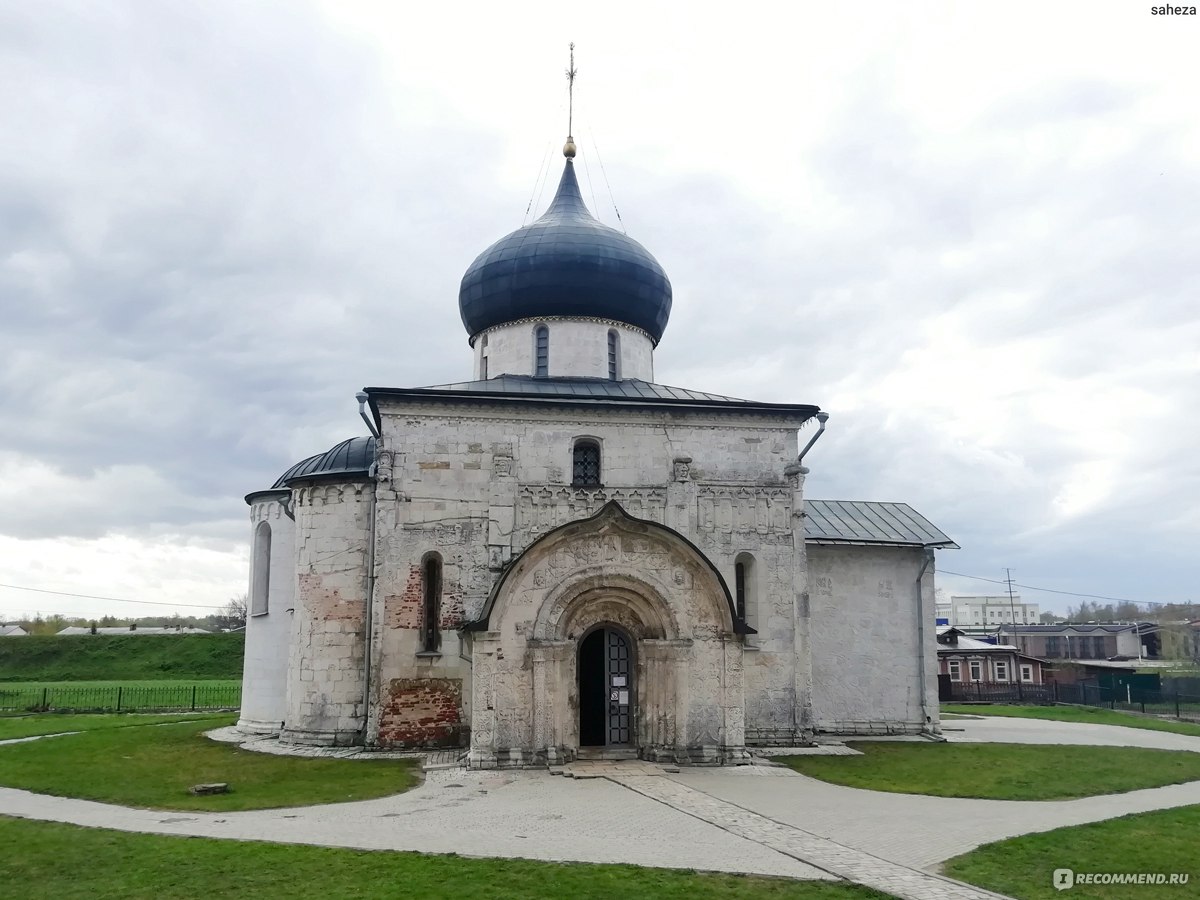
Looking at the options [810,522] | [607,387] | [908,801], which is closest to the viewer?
[908,801]

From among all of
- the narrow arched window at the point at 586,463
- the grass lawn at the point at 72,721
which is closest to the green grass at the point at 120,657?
the grass lawn at the point at 72,721

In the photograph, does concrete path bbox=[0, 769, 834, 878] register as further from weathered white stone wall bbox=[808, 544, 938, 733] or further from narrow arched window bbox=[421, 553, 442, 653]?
weathered white stone wall bbox=[808, 544, 938, 733]

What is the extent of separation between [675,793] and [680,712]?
3.21 metres

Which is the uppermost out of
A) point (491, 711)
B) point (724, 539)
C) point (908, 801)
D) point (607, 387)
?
point (607, 387)

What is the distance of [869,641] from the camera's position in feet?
74.6

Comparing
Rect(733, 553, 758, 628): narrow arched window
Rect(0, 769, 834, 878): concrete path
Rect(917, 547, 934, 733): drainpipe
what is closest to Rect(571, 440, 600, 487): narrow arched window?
Rect(733, 553, 758, 628): narrow arched window

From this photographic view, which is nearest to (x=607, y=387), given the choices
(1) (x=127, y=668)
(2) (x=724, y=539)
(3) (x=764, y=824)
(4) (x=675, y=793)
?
(2) (x=724, y=539)

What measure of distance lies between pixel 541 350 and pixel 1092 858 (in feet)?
52.7

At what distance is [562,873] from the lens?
9.34m

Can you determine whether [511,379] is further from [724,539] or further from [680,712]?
[680,712]

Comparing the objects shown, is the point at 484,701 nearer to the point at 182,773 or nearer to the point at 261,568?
the point at 182,773

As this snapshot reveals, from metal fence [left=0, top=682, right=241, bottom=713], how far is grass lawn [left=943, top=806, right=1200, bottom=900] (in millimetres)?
28061

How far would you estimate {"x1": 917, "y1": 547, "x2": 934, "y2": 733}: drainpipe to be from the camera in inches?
890

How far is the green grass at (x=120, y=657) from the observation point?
52.2 meters
